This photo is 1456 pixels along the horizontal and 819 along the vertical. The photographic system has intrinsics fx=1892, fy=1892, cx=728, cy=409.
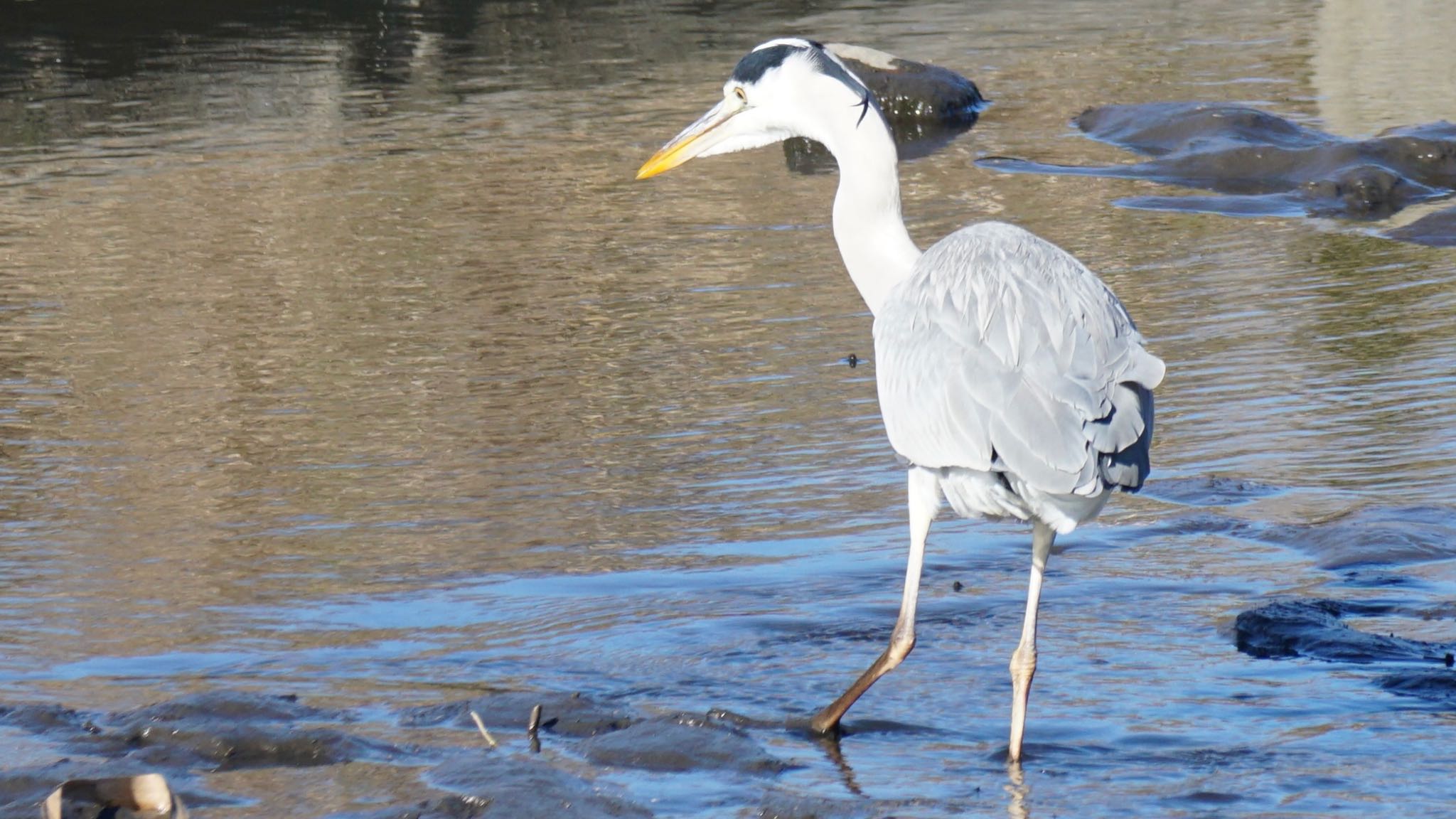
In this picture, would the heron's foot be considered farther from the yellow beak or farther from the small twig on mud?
the yellow beak

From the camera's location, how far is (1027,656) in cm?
443

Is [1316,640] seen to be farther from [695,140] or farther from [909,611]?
[695,140]

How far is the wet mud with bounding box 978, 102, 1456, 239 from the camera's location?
1128 cm

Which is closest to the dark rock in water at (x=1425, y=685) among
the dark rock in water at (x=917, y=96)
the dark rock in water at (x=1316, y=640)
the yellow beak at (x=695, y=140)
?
the dark rock in water at (x=1316, y=640)

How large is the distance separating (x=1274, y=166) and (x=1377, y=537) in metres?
7.18

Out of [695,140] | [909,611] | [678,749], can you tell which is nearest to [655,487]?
[695,140]

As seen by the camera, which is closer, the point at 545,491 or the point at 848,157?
the point at 848,157

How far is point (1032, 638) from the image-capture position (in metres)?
4.47

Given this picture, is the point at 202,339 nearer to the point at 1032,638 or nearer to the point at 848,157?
the point at 848,157

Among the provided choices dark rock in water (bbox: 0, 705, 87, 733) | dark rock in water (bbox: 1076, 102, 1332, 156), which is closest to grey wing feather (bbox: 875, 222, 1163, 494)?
dark rock in water (bbox: 0, 705, 87, 733)

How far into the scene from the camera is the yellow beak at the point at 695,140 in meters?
5.46

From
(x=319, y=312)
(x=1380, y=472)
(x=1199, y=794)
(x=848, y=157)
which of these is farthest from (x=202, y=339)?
(x=1199, y=794)

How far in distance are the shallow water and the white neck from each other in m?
0.99

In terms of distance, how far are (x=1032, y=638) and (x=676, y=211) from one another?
24.4 ft
